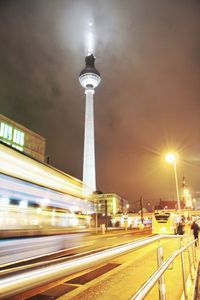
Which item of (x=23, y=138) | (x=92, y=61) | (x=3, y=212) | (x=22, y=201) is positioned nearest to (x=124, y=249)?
(x=3, y=212)

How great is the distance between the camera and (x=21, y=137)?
59.5 m

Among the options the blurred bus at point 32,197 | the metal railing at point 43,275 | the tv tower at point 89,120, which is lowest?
the metal railing at point 43,275

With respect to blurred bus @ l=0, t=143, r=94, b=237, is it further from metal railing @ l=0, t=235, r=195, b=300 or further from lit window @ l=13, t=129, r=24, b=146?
lit window @ l=13, t=129, r=24, b=146

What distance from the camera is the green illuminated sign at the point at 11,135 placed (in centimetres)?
5378

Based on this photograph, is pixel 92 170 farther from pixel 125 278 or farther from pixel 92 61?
pixel 125 278

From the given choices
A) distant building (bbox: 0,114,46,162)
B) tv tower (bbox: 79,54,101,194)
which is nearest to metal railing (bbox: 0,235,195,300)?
distant building (bbox: 0,114,46,162)

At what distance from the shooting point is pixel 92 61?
412ft

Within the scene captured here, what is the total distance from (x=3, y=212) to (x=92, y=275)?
3.27m

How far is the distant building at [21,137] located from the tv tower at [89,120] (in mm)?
17586

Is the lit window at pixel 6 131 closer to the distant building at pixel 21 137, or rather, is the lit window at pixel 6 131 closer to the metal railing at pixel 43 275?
the distant building at pixel 21 137

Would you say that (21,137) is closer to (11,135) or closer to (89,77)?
(11,135)

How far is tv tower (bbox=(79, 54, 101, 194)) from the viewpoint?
91.3 metres

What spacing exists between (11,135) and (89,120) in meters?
42.5

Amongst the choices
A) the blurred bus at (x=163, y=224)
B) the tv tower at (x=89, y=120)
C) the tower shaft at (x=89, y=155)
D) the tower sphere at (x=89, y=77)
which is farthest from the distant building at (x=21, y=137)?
the tower sphere at (x=89, y=77)
